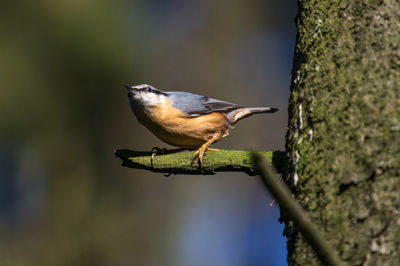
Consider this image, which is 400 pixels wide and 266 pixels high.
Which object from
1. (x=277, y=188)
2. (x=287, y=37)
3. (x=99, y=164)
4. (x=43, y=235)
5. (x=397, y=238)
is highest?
Result: (x=287, y=37)

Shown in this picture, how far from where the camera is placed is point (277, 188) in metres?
0.96

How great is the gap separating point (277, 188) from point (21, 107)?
11.2 m

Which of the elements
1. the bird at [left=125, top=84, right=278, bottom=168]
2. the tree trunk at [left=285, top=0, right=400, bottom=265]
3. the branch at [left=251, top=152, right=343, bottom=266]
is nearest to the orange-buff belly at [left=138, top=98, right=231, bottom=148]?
the bird at [left=125, top=84, right=278, bottom=168]

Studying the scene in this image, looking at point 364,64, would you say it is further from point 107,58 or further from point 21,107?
point 21,107

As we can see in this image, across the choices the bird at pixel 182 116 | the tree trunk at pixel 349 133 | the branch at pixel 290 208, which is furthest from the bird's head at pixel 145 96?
the branch at pixel 290 208

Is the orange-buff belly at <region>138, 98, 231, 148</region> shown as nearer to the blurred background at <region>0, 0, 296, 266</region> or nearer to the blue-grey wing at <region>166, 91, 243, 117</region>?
the blue-grey wing at <region>166, 91, 243, 117</region>

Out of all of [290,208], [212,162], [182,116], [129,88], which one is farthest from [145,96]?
[290,208]

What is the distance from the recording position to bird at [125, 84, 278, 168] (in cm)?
382

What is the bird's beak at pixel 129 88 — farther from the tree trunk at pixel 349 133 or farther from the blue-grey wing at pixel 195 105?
the tree trunk at pixel 349 133

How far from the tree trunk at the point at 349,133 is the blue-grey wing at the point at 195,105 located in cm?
212

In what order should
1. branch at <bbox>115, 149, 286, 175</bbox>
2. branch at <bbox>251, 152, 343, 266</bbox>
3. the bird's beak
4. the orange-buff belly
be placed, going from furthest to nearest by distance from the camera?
the bird's beak
the orange-buff belly
branch at <bbox>115, 149, 286, 175</bbox>
branch at <bbox>251, 152, 343, 266</bbox>

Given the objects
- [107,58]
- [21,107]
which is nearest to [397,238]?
[107,58]

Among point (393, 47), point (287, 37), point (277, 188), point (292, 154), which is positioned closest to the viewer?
point (277, 188)

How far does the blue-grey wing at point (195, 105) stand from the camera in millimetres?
4002
